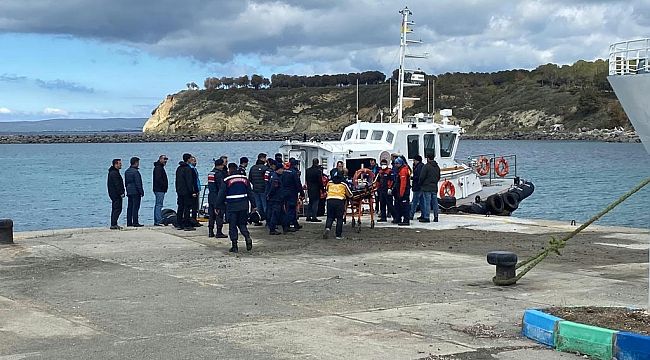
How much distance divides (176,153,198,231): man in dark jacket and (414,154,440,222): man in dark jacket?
5100 mm

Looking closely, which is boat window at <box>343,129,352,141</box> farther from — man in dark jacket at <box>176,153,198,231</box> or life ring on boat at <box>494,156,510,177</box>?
man in dark jacket at <box>176,153,198,231</box>

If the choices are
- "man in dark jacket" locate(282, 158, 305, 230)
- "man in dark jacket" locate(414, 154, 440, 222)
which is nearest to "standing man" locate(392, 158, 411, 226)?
"man in dark jacket" locate(414, 154, 440, 222)

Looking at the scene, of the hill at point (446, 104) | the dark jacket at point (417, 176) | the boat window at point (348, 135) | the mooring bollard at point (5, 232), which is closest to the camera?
the mooring bollard at point (5, 232)

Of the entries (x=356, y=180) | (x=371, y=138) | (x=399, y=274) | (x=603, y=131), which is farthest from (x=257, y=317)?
(x=603, y=131)

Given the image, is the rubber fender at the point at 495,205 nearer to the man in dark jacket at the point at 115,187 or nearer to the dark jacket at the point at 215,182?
the dark jacket at the point at 215,182

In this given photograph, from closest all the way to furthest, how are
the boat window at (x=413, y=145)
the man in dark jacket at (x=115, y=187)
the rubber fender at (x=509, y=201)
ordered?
the man in dark jacket at (x=115, y=187) < the boat window at (x=413, y=145) < the rubber fender at (x=509, y=201)

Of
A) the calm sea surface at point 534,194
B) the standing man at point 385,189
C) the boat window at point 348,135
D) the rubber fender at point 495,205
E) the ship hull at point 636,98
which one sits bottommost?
the calm sea surface at point 534,194

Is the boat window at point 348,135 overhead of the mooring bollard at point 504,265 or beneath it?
overhead

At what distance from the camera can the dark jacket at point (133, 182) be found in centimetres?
1927

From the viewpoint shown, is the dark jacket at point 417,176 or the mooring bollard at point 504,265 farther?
the dark jacket at point 417,176

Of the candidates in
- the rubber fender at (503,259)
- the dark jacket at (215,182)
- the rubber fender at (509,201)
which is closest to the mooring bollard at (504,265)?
the rubber fender at (503,259)

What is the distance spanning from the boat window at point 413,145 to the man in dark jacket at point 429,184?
4.29 meters

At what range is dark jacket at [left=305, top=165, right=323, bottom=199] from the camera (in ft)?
64.8

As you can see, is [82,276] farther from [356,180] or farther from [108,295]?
[356,180]
